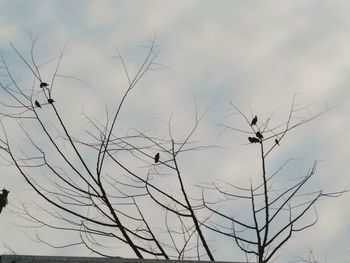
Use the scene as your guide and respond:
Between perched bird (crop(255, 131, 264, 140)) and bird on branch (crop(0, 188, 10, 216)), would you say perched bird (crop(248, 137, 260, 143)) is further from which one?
bird on branch (crop(0, 188, 10, 216))

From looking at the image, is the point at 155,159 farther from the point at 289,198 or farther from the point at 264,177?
the point at 289,198

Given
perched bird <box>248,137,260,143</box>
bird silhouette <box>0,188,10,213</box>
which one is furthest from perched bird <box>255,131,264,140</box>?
bird silhouette <box>0,188,10,213</box>

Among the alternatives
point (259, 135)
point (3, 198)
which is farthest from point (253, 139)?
point (3, 198)

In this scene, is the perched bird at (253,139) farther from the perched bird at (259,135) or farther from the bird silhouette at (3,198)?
the bird silhouette at (3,198)

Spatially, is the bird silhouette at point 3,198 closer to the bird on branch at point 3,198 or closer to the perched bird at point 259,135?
the bird on branch at point 3,198

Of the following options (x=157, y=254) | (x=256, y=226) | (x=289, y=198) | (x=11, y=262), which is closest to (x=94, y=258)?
(x=11, y=262)

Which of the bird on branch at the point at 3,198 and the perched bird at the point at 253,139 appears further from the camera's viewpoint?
the perched bird at the point at 253,139

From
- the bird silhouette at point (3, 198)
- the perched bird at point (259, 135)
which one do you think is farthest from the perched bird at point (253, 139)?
the bird silhouette at point (3, 198)

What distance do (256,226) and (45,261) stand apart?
3.48 m

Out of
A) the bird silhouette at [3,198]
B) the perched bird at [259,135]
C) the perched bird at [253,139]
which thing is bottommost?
the bird silhouette at [3,198]

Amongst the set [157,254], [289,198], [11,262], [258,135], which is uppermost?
[258,135]

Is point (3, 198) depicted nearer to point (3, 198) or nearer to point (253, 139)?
point (3, 198)

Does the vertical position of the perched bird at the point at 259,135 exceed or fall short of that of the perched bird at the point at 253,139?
it exceeds it

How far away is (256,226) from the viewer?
585cm
